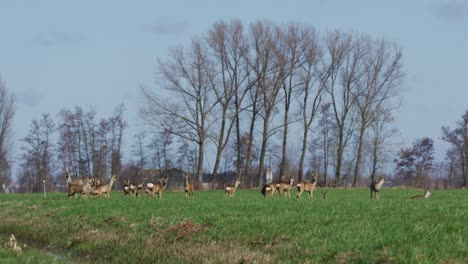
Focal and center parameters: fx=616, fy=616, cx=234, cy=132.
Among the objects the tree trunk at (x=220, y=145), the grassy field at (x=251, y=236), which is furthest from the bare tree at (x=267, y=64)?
the grassy field at (x=251, y=236)

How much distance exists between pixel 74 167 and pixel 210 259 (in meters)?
75.2

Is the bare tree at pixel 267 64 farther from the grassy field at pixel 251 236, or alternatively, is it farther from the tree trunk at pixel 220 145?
the grassy field at pixel 251 236

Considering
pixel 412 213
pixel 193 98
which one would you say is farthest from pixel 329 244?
pixel 193 98

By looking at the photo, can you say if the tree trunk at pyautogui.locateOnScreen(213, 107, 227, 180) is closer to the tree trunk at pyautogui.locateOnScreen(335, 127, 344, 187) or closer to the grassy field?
the tree trunk at pyautogui.locateOnScreen(335, 127, 344, 187)

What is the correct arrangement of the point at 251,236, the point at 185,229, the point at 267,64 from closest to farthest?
the point at 251,236, the point at 185,229, the point at 267,64

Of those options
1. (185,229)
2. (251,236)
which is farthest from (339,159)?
(251,236)

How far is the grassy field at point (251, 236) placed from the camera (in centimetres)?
1010

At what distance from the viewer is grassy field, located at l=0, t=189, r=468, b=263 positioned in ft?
33.1

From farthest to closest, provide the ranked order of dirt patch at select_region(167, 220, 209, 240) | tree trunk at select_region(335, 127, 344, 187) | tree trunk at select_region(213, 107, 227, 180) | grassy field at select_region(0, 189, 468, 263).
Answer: tree trunk at select_region(335, 127, 344, 187)
tree trunk at select_region(213, 107, 227, 180)
dirt patch at select_region(167, 220, 209, 240)
grassy field at select_region(0, 189, 468, 263)

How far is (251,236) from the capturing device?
43.2 feet

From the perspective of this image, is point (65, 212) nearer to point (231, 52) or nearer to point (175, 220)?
point (175, 220)

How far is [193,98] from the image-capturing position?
6269 centimetres

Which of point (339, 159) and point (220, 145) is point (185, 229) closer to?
point (220, 145)

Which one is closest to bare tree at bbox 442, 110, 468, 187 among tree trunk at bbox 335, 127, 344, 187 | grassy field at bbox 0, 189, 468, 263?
tree trunk at bbox 335, 127, 344, 187
